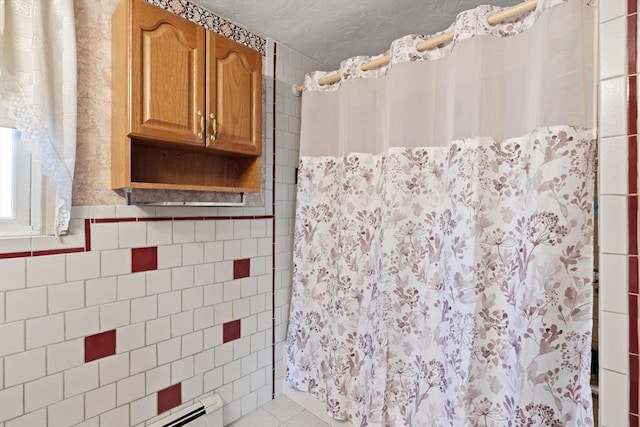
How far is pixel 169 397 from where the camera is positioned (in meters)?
1.38

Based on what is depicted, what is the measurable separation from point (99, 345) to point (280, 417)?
1.00 meters

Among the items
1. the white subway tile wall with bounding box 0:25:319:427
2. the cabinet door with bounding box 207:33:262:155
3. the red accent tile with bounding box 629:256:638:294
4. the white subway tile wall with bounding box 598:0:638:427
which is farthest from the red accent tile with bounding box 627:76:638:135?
the white subway tile wall with bounding box 0:25:319:427

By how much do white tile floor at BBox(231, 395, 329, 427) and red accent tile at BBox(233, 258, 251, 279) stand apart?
76 centimetres

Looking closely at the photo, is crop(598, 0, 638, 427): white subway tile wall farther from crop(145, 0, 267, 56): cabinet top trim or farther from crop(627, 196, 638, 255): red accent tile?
crop(145, 0, 267, 56): cabinet top trim

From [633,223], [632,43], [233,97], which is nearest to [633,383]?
[633,223]

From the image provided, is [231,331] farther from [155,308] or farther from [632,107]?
[632,107]

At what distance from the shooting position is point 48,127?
1008mm

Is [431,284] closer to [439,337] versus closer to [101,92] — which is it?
[439,337]

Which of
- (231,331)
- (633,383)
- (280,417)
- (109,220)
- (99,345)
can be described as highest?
(109,220)

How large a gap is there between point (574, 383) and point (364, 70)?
4.79ft

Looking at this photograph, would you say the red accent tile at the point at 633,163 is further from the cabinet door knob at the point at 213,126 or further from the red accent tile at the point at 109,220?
the red accent tile at the point at 109,220

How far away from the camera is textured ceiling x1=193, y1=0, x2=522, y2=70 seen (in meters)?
1.41

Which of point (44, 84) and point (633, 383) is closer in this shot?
point (633, 383)

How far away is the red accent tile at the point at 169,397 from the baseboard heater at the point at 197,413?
1.4 inches
